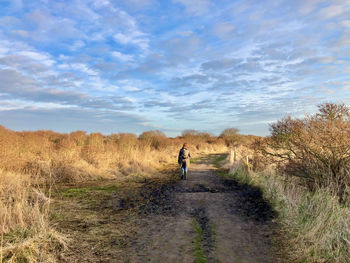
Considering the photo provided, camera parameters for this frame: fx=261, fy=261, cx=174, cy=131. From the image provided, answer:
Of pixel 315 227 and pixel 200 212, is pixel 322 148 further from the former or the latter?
pixel 200 212

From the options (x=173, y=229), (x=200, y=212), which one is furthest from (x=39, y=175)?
(x=173, y=229)

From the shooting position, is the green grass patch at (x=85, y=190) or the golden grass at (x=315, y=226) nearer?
the golden grass at (x=315, y=226)

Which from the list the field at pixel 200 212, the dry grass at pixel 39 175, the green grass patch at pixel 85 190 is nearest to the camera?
the dry grass at pixel 39 175

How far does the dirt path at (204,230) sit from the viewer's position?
439 cm

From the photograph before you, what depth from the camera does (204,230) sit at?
5.66 meters

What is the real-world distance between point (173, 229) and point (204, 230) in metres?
0.67

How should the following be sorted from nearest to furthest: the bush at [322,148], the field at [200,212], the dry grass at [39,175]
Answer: the dry grass at [39,175], the field at [200,212], the bush at [322,148]

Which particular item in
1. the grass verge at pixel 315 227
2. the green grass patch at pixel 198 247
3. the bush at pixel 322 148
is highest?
the bush at pixel 322 148

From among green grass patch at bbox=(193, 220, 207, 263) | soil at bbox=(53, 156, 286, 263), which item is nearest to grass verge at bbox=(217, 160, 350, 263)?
soil at bbox=(53, 156, 286, 263)

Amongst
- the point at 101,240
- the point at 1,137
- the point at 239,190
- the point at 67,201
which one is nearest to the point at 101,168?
the point at 1,137

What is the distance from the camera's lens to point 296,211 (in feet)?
19.3

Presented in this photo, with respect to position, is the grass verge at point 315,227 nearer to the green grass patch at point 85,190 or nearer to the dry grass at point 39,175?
the dry grass at point 39,175

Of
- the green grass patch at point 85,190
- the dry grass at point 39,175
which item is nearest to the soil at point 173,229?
the dry grass at point 39,175

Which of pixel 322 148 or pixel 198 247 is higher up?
pixel 322 148
